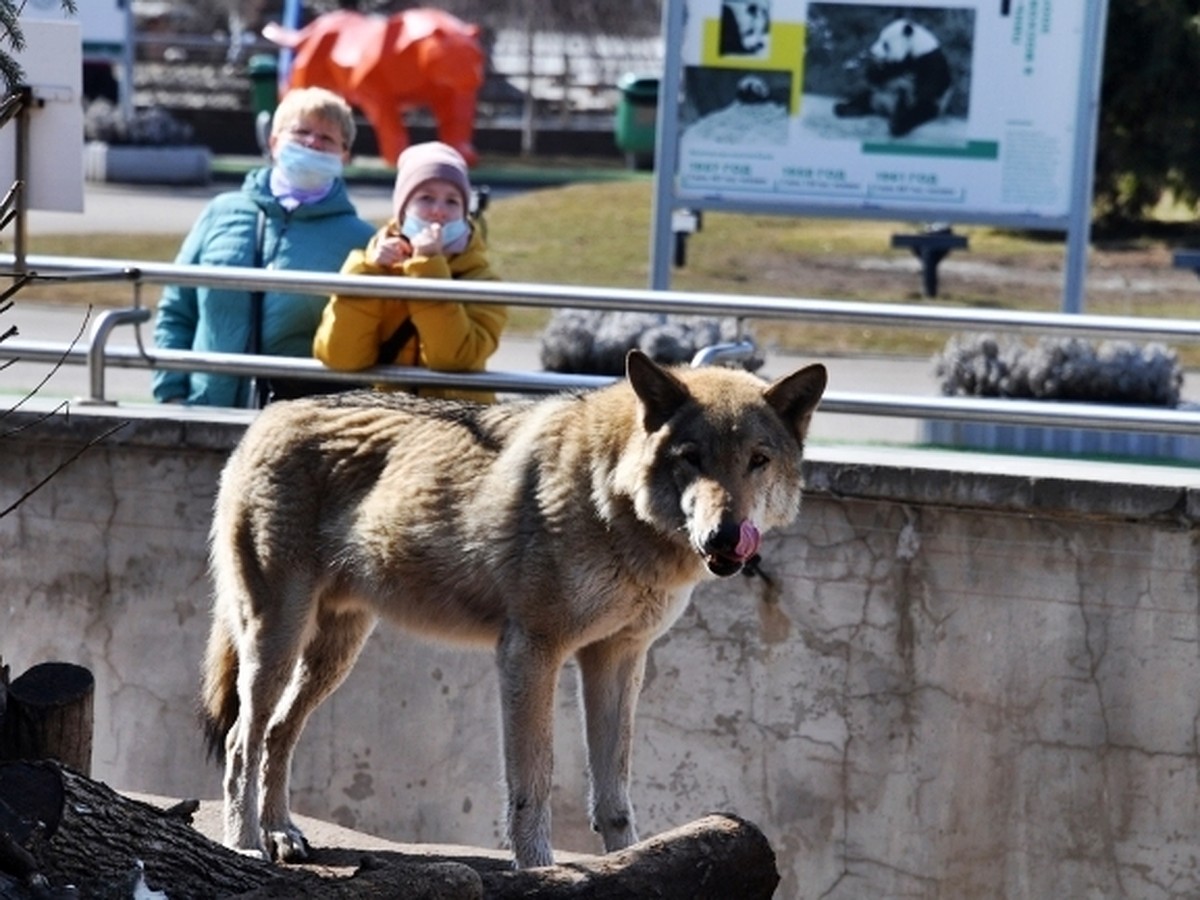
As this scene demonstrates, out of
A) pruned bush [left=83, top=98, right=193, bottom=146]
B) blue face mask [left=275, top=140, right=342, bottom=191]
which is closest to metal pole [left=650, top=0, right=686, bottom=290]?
blue face mask [left=275, top=140, right=342, bottom=191]

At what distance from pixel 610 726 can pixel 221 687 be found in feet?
4.31

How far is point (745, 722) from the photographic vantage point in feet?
24.3

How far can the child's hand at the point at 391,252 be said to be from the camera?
291 inches

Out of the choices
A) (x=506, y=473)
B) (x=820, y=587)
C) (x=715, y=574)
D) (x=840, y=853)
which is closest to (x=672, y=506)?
(x=715, y=574)

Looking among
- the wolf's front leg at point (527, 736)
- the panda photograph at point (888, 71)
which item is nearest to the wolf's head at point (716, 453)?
the wolf's front leg at point (527, 736)

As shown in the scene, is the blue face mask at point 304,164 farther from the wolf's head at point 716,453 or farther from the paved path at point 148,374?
the wolf's head at point 716,453

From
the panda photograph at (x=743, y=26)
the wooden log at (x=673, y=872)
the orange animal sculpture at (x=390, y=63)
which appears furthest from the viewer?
the orange animal sculpture at (x=390, y=63)

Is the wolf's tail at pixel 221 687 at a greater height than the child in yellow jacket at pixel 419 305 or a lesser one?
lesser

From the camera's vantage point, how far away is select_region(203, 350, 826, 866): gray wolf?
541 cm

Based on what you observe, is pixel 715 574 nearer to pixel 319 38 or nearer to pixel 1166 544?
pixel 1166 544

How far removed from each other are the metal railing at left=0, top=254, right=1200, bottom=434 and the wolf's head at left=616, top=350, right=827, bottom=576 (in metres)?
1.41

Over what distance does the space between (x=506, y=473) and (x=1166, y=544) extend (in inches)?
97.9

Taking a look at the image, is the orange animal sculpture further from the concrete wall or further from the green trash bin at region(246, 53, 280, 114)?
the concrete wall

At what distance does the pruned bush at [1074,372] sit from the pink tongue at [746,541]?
6633mm
